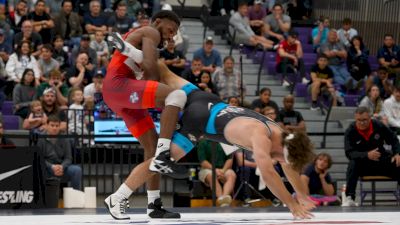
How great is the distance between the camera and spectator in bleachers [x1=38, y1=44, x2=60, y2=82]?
15.1m

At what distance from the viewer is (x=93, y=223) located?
744 centimetres

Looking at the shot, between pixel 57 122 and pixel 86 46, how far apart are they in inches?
119

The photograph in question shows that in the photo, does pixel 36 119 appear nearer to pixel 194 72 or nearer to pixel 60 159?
pixel 60 159

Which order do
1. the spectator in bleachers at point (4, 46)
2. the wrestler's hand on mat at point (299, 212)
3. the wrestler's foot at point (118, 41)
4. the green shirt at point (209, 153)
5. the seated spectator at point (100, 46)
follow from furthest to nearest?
1. the seated spectator at point (100, 46)
2. the spectator in bleachers at point (4, 46)
3. the green shirt at point (209, 153)
4. the wrestler's foot at point (118, 41)
5. the wrestler's hand on mat at point (299, 212)

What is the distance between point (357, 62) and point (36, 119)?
6.53m

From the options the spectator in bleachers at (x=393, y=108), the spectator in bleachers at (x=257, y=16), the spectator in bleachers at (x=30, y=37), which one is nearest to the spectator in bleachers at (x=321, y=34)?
the spectator in bleachers at (x=257, y=16)

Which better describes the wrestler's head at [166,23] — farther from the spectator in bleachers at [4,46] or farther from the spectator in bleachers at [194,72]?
the spectator in bleachers at [4,46]

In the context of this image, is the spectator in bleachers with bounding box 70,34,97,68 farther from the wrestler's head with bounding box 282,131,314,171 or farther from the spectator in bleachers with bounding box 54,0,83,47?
the wrestler's head with bounding box 282,131,314,171

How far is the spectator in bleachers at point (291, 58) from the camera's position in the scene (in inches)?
679

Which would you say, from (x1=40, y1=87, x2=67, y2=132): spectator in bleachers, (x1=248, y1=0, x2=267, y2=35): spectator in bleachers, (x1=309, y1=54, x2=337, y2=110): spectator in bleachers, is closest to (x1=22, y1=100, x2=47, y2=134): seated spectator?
(x1=40, y1=87, x2=67, y2=132): spectator in bleachers

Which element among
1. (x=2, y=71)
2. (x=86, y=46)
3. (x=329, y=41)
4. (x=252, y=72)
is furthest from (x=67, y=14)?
(x=329, y=41)

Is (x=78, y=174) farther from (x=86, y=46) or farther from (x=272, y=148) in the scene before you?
(x=272, y=148)

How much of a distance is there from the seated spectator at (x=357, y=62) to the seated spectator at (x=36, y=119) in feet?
20.6

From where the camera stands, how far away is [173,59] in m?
15.9
